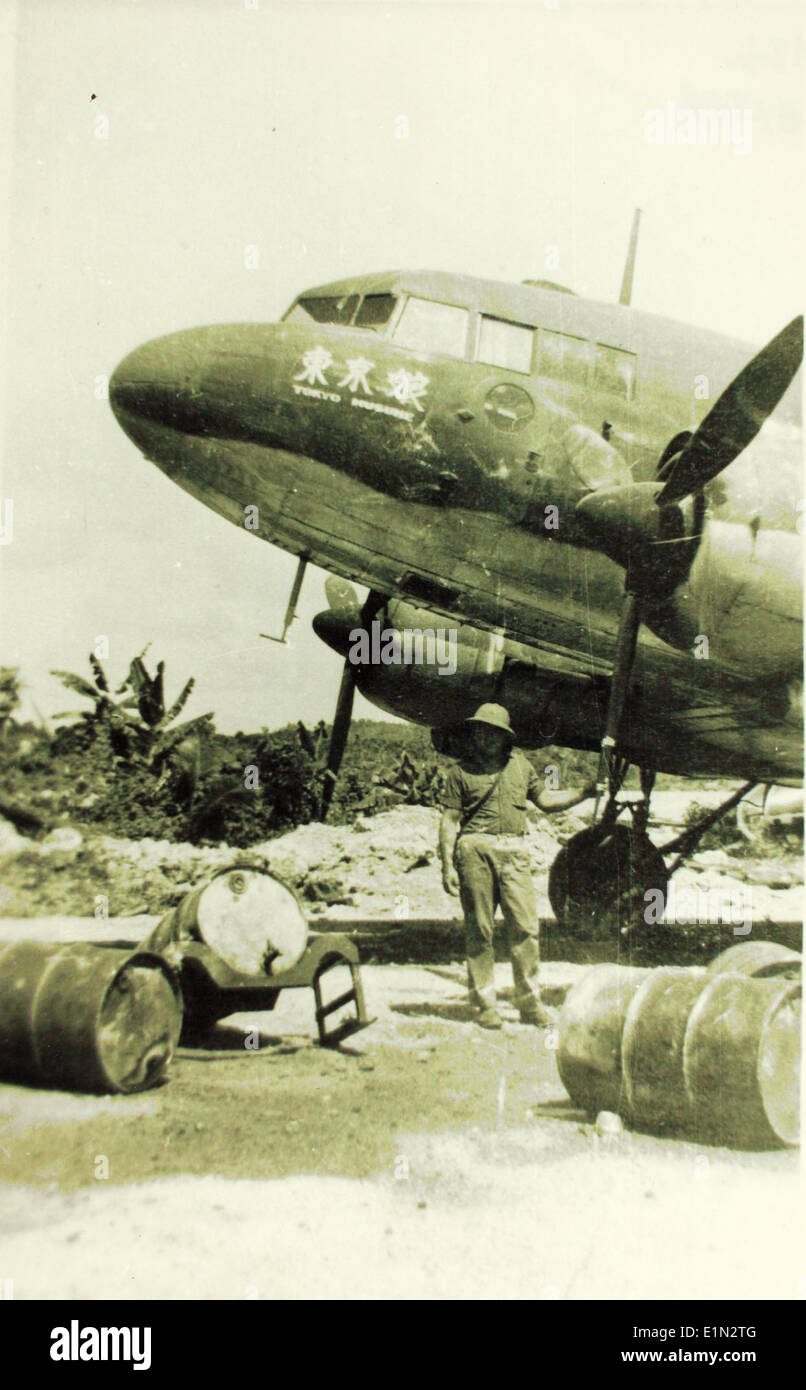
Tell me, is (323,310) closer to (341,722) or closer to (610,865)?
(341,722)

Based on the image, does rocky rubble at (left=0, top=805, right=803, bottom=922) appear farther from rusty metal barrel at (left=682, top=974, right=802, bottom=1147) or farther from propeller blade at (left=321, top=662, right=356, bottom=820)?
rusty metal barrel at (left=682, top=974, right=802, bottom=1147)

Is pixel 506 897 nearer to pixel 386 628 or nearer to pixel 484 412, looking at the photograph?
pixel 386 628

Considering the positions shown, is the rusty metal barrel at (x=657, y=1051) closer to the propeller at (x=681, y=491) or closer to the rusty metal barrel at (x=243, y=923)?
the rusty metal barrel at (x=243, y=923)

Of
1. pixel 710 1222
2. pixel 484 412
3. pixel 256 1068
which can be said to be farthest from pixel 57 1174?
pixel 484 412

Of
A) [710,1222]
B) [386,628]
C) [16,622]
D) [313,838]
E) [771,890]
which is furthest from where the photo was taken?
[771,890]

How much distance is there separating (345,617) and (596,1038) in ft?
10.9

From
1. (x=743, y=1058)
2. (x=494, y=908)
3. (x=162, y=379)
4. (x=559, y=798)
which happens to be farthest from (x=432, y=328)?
(x=743, y=1058)

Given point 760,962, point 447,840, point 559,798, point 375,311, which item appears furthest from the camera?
point 447,840

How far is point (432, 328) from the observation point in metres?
5.46

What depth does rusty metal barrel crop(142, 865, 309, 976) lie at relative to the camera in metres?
4.30

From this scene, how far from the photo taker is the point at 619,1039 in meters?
3.99

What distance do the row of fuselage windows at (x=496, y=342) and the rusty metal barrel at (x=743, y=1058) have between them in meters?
3.71

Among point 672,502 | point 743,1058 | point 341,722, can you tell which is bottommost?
point 743,1058

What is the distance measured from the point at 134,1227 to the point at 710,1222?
99.5 inches
